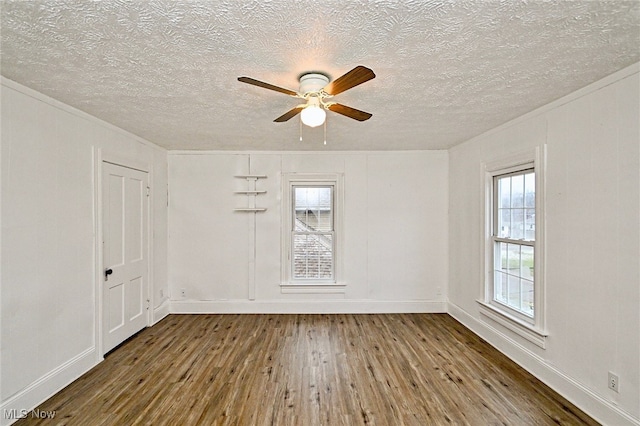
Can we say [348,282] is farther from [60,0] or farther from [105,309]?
[60,0]

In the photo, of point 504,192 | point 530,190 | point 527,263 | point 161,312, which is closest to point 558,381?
point 527,263

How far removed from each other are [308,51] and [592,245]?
2.47 meters

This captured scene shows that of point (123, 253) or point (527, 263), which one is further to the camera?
point (123, 253)

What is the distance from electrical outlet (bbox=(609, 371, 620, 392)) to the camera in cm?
210

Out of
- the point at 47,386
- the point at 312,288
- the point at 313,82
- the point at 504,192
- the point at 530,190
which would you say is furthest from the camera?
the point at 312,288

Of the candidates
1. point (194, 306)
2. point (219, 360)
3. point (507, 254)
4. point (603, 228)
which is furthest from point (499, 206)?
point (194, 306)

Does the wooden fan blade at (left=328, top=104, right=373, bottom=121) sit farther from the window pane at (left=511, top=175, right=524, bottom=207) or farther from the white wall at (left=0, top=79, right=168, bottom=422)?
the white wall at (left=0, top=79, right=168, bottom=422)

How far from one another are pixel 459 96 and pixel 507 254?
1.90 meters

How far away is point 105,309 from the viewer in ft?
10.5

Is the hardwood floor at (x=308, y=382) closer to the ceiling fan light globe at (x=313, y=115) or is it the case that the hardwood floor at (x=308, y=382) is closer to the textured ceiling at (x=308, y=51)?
the ceiling fan light globe at (x=313, y=115)

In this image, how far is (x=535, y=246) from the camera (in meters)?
2.84

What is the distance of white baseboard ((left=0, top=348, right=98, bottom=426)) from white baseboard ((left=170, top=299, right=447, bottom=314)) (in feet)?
5.41

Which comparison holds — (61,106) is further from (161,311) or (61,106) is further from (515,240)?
(515,240)

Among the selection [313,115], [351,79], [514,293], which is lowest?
[514,293]
